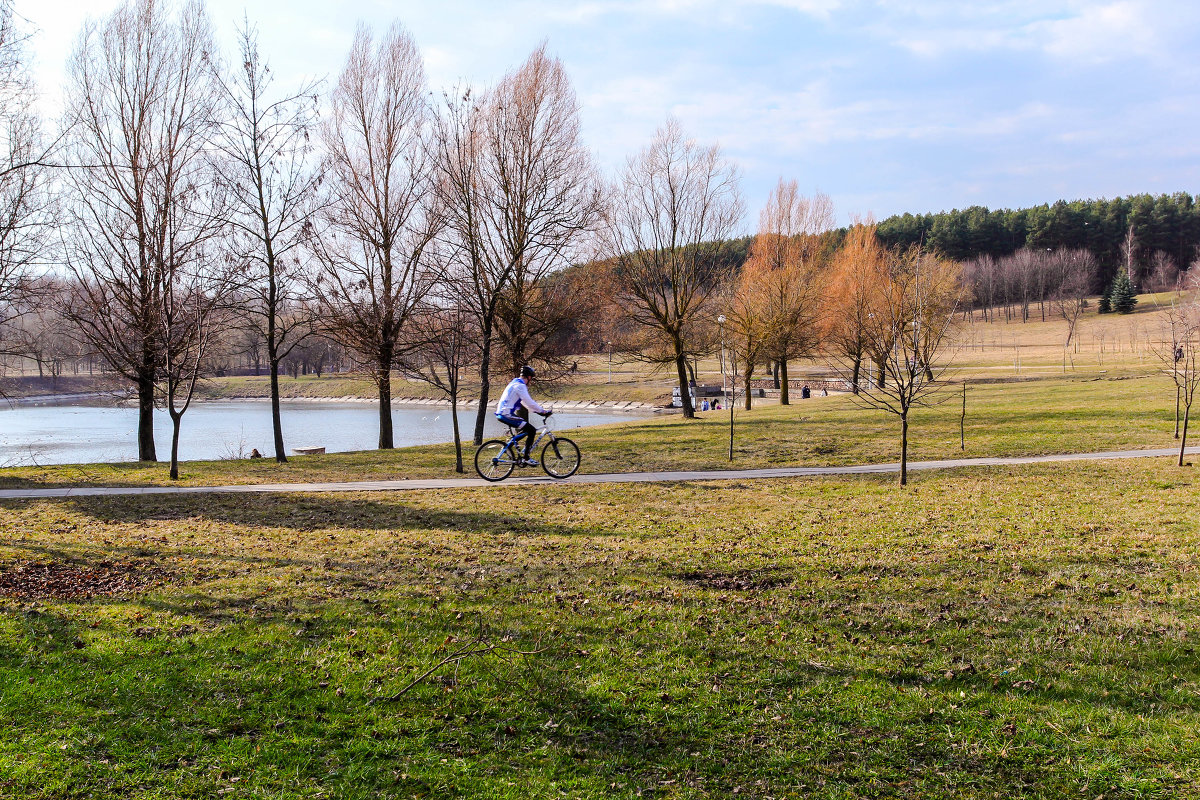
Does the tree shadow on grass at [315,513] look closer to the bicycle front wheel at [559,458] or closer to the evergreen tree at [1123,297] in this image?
the bicycle front wheel at [559,458]

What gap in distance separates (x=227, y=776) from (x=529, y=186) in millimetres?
23033

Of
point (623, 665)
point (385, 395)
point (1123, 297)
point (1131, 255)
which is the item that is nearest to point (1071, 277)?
point (1123, 297)

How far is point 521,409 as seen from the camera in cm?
1359

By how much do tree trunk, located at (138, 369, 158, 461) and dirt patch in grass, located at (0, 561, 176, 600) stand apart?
14.8m

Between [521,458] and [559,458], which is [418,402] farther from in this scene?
[521,458]

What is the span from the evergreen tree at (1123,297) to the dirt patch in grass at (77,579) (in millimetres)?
100636

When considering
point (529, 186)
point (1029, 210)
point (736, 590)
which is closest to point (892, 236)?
point (1029, 210)

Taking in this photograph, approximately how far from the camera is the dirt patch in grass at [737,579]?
7.16 m

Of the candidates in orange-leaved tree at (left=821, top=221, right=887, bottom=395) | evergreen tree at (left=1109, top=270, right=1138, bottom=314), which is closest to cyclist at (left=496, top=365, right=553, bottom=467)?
orange-leaved tree at (left=821, top=221, right=887, bottom=395)

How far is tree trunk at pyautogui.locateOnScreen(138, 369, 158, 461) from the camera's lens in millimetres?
21328

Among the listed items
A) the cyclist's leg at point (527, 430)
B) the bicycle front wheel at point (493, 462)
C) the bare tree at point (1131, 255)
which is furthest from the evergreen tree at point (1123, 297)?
the bicycle front wheel at point (493, 462)

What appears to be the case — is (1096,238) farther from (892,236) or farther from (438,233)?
(438,233)

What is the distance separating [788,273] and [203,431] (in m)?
31.6

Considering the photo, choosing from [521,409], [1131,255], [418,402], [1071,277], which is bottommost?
[418,402]
